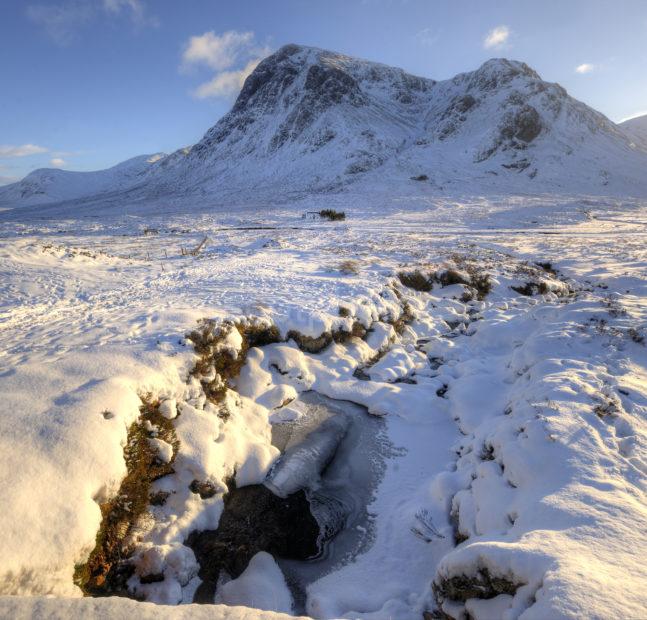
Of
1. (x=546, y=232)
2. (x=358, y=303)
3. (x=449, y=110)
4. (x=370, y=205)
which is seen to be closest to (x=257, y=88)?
(x=449, y=110)

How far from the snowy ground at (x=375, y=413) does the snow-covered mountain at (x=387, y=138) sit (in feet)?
154

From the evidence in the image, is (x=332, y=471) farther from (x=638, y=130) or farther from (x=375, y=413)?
(x=638, y=130)

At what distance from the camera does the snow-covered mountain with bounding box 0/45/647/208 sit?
6594cm

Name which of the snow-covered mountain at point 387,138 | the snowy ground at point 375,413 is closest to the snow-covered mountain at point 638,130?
the snow-covered mountain at point 387,138

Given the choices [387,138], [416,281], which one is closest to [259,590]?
[416,281]

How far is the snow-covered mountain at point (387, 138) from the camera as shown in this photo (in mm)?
65938

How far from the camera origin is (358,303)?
44.0 ft

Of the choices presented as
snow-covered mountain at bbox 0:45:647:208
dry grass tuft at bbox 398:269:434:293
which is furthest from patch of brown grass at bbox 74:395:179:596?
snow-covered mountain at bbox 0:45:647:208

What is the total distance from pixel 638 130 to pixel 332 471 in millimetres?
134536

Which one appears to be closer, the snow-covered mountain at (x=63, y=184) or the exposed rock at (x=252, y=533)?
the exposed rock at (x=252, y=533)

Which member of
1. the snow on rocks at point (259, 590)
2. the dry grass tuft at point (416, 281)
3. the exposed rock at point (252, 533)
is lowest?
the snow on rocks at point (259, 590)

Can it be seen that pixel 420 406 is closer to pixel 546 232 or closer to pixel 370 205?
pixel 546 232

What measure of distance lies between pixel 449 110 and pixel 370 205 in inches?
2224

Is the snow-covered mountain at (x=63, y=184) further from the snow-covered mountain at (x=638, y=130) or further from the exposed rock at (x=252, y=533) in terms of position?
the snow-covered mountain at (x=638, y=130)
